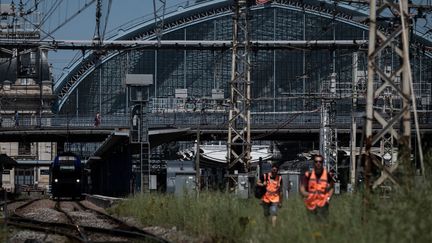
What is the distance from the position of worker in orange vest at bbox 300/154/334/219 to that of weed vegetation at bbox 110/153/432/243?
338mm

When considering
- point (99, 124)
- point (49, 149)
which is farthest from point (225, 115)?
point (49, 149)

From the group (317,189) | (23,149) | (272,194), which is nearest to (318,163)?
(317,189)

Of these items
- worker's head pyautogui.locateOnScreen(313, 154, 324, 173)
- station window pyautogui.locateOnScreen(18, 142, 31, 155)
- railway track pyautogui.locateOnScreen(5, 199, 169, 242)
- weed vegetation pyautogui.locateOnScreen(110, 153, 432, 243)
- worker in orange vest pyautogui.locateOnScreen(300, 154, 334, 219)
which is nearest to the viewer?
weed vegetation pyautogui.locateOnScreen(110, 153, 432, 243)

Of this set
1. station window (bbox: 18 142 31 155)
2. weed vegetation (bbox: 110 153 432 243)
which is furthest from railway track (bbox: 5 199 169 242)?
station window (bbox: 18 142 31 155)

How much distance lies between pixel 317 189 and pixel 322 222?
2.95 metres

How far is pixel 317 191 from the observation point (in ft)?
65.5

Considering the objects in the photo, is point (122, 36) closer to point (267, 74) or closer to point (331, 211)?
point (267, 74)

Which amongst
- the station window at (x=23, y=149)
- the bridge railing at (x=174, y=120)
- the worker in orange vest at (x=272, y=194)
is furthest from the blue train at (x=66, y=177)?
the station window at (x=23, y=149)

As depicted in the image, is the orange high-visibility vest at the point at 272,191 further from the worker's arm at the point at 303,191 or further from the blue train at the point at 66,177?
the blue train at the point at 66,177

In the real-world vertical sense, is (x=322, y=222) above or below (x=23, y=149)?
above

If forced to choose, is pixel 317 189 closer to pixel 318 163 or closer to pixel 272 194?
pixel 318 163

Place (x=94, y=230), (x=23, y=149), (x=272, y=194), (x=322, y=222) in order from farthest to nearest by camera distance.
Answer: (x=23, y=149), (x=94, y=230), (x=272, y=194), (x=322, y=222)

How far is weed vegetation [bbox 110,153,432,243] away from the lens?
13758 mm

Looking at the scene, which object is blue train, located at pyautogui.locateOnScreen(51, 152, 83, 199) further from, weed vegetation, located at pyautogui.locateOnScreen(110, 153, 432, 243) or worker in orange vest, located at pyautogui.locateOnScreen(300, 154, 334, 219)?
worker in orange vest, located at pyautogui.locateOnScreen(300, 154, 334, 219)
